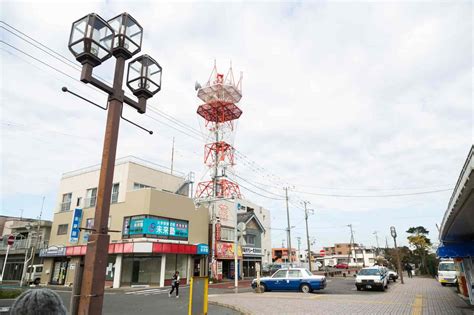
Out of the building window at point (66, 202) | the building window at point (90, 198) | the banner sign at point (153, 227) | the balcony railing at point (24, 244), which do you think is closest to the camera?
the banner sign at point (153, 227)

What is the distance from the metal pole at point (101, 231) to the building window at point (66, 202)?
33.6 meters

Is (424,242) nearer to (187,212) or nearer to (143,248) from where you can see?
(187,212)

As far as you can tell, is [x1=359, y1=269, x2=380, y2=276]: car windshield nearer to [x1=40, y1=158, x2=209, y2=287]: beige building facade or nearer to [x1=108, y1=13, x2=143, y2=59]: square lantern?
[x1=40, y1=158, x2=209, y2=287]: beige building facade

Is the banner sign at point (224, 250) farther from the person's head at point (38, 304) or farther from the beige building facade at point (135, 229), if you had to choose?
the person's head at point (38, 304)

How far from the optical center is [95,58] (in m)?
4.89

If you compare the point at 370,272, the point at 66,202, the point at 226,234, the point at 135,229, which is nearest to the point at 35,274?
the point at 66,202

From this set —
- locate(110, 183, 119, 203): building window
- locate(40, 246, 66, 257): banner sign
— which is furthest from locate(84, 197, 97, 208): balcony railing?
locate(40, 246, 66, 257): banner sign

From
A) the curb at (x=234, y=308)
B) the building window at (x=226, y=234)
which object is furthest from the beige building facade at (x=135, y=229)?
the curb at (x=234, y=308)

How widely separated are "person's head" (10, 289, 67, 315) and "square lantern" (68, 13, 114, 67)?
12.7 feet

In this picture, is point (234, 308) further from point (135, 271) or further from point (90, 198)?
point (90, 198)

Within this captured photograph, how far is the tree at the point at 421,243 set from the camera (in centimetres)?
4602

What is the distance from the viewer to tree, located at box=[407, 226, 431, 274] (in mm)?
46019

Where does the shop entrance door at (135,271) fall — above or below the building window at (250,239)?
below

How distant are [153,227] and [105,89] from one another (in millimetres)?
23811
